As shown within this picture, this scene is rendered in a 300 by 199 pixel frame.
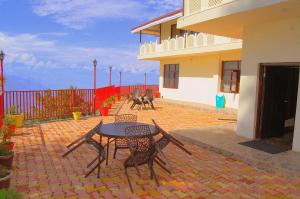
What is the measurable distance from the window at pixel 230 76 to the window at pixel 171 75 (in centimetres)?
454

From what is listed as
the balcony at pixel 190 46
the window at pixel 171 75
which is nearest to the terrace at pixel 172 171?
the balcony at pixel 190 46

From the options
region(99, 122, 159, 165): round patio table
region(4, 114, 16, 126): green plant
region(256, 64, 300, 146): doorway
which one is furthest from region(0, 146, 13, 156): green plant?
region(256, 64, 300, 146): doorway

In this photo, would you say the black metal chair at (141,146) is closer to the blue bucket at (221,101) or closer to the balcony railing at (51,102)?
the balcony railing at (51,102)

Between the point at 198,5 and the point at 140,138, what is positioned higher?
the point at 198,5

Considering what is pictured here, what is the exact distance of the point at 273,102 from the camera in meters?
7.05

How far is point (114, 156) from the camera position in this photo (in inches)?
217

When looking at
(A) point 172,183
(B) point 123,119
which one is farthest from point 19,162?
(A) point 172,183

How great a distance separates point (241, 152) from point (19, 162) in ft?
15.6

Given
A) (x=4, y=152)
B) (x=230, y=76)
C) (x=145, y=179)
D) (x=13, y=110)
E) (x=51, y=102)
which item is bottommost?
(x=145, y=179)

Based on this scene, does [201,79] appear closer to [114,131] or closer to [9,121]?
[9,121]

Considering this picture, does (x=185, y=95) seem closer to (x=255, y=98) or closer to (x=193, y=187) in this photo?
(x=255, y=98)

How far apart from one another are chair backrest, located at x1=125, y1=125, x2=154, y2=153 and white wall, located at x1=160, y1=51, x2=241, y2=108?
10069mm

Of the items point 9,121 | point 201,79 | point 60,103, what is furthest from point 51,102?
point 201,79

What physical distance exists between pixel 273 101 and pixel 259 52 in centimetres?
145
